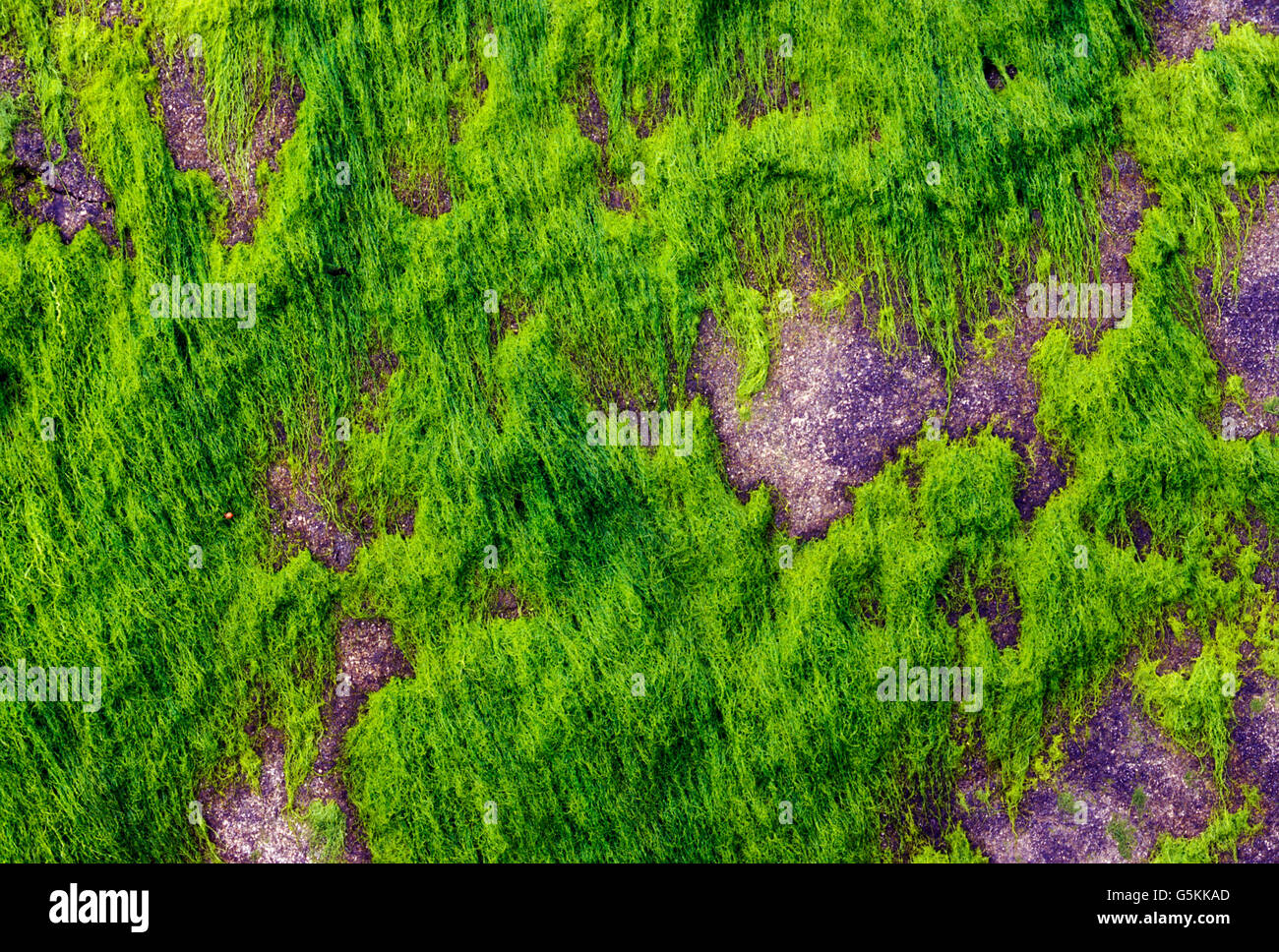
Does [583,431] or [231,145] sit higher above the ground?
[231,145]

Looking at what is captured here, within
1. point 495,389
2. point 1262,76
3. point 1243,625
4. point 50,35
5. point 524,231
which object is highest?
point 50,35

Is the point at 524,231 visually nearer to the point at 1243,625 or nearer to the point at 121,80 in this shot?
the point at 121,80

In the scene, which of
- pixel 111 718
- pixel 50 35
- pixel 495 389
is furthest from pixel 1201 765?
pixel 50 35

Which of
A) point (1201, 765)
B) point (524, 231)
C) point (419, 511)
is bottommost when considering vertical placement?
point (1201, 765)

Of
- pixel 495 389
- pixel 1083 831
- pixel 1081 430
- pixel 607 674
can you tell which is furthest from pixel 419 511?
pixel 1083 831

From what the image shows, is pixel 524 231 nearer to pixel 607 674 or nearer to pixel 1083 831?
pixel 607 674

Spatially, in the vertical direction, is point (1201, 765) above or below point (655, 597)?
below

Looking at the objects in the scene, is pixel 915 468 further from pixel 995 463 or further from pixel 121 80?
pixel 121 80

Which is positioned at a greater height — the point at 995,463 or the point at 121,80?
the point at 121,80
